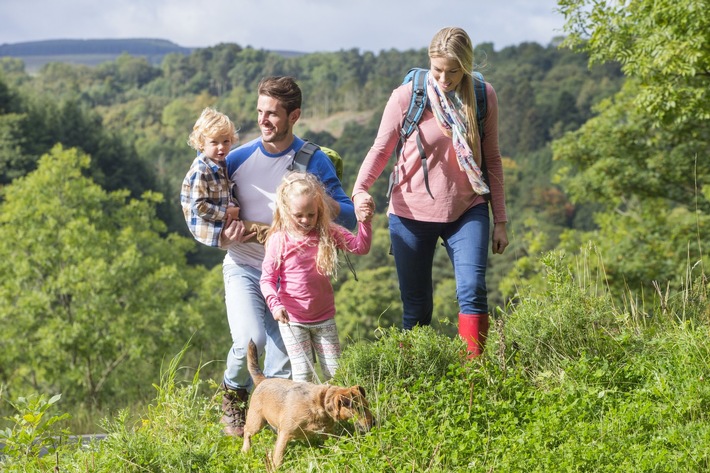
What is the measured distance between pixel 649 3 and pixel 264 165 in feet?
27.2

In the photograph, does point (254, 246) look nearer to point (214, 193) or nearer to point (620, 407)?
point (214, 193)

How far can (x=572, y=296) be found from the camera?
458 centimetres

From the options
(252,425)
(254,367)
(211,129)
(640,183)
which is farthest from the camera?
(640,183)

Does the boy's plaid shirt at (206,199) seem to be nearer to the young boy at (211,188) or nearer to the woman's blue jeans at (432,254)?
the young boy at (211,188)

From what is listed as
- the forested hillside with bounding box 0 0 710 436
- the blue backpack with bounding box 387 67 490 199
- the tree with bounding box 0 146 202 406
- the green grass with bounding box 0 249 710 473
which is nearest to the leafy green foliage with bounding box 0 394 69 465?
the green grass with bounding box 0 249 710 473

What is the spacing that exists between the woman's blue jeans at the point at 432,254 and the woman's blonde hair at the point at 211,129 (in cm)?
96

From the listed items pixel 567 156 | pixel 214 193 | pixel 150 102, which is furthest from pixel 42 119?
pixel 150 102

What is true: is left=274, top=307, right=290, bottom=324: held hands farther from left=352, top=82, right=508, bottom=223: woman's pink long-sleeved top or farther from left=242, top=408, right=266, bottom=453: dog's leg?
left=352, top=82, right=508, bottom=223: woman's pink long-sleeved top

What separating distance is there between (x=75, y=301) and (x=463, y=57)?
2565 centimetres

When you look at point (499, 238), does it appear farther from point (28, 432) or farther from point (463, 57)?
point (28, 432)

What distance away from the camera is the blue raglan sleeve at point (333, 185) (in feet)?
14.6

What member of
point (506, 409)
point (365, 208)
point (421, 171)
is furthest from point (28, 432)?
point (421, 171)

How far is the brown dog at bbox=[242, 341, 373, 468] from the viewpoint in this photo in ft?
11.8

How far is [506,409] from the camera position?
13.2 ft
